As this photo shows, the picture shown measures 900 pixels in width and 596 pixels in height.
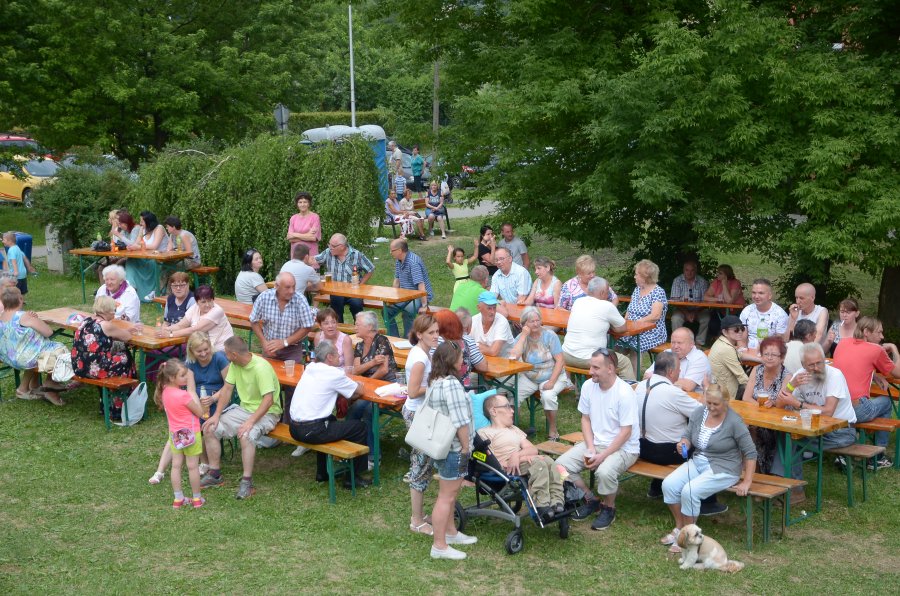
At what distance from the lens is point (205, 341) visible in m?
8.28

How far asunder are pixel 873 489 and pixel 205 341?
5681 mm

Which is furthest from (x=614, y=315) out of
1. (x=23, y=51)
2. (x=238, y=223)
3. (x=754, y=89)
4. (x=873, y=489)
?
(x=23, y=51)

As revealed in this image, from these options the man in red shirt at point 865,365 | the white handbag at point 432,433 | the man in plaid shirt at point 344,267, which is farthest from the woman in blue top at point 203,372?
the man in red shirt at point 865,365

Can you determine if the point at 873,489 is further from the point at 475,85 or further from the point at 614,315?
the point at 475,85

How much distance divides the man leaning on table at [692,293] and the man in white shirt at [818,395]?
4617mm

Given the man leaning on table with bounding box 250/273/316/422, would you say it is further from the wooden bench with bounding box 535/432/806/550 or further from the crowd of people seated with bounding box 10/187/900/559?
the wooden bench with bounding box 535/432/806/550

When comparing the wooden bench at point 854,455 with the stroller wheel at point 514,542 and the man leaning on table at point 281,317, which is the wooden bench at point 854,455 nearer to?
the stroller wheel at point 514,542

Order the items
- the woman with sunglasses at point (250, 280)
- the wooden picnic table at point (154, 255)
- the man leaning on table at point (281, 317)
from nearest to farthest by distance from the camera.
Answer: the man leaning on table at point (281, 317), the woman with sunglasses at point (250, 280), the wooden picnic table at point (154, 255)

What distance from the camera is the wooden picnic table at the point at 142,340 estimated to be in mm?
9750

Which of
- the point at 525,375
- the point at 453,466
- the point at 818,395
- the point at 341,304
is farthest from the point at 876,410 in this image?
the point at 341,304

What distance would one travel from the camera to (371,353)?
8.85 metres

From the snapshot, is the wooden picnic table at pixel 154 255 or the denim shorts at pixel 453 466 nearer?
the denim shorts at pixel 453 466

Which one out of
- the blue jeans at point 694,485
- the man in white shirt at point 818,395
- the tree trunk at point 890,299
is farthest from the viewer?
the tree trunk at point 890,299

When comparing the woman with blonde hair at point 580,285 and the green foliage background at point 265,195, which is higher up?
the green foliage background at point 265,195
